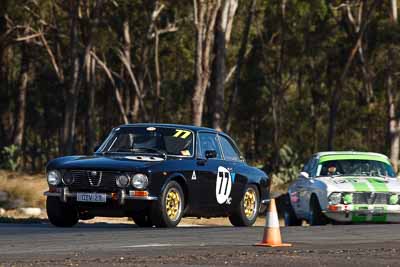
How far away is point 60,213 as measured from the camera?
56.4 feet

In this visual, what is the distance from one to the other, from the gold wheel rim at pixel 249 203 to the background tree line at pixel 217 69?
1945 centimetres

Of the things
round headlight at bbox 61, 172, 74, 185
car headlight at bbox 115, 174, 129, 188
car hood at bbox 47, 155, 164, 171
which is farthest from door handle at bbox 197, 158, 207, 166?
round headlight at bbox 61, 172, 74, 185

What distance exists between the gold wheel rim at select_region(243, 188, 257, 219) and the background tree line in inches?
766

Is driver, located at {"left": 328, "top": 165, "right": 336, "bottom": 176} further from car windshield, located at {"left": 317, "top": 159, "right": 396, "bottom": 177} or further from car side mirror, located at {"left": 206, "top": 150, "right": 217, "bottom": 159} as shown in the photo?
car side mirror, located at {"left": 206, "top": 150, "right": 217, "bottom": 159}

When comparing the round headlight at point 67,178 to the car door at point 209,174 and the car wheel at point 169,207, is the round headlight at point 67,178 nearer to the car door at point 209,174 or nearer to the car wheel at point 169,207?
the car wheel at point 169,207

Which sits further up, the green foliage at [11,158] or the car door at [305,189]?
the green foliage at [11,158]

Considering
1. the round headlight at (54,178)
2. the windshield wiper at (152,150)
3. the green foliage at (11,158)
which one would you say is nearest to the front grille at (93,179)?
the round headlight at (54,178)

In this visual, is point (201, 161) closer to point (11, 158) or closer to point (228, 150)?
point (228, 150)

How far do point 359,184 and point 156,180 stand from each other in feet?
14.9

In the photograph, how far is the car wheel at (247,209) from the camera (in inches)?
740

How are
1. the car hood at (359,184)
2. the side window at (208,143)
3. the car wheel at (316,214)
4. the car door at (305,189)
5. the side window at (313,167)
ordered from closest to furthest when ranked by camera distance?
1. the side window at (208,143)
2. the car hood at (359,184)
3. the car wheel at (316,214)
4. the car door at (305,189)
5. the side window at (313,167)

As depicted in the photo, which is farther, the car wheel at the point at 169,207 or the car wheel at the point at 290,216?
the car wheel at the point at 290,216

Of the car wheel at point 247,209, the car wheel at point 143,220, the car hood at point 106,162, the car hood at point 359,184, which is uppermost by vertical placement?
the car hood at point 106,162

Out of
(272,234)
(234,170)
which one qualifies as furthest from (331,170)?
(272,234)
